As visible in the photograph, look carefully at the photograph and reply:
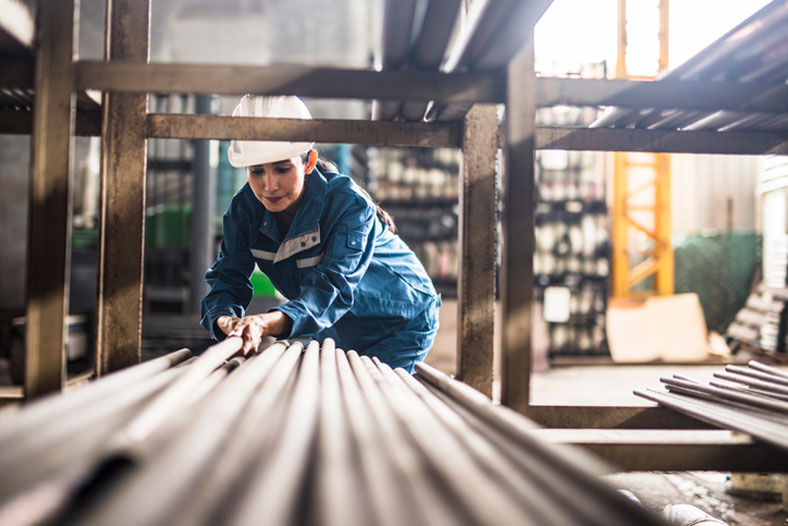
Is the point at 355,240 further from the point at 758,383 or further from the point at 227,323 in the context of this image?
the point at 758,383

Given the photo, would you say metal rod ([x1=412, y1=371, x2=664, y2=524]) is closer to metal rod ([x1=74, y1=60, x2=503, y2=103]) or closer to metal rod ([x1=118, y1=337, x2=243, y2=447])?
metal rod ([x1=118, y1=337, x2=243, y2=447])

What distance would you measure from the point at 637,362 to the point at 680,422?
673 cm

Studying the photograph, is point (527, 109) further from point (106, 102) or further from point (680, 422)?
point (106, 102)

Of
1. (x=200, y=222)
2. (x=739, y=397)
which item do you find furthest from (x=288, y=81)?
(x=200, y=222)

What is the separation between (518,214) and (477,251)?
78 centimetres

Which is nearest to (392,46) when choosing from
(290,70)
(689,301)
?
(290,70)

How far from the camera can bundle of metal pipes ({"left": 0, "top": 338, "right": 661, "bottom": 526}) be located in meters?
0.70

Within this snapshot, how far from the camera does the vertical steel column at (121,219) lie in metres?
2.03

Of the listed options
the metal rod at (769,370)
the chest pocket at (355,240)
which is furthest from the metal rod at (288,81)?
the metal rod at (769,370)

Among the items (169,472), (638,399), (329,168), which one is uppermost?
(329,168)

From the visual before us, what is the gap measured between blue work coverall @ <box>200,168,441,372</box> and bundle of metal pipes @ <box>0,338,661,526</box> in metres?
0.87

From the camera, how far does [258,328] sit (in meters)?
1.87

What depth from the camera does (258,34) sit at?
1173cm

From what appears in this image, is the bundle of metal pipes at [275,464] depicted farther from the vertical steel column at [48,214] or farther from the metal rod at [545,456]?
the vertical steel column at [48,214]
